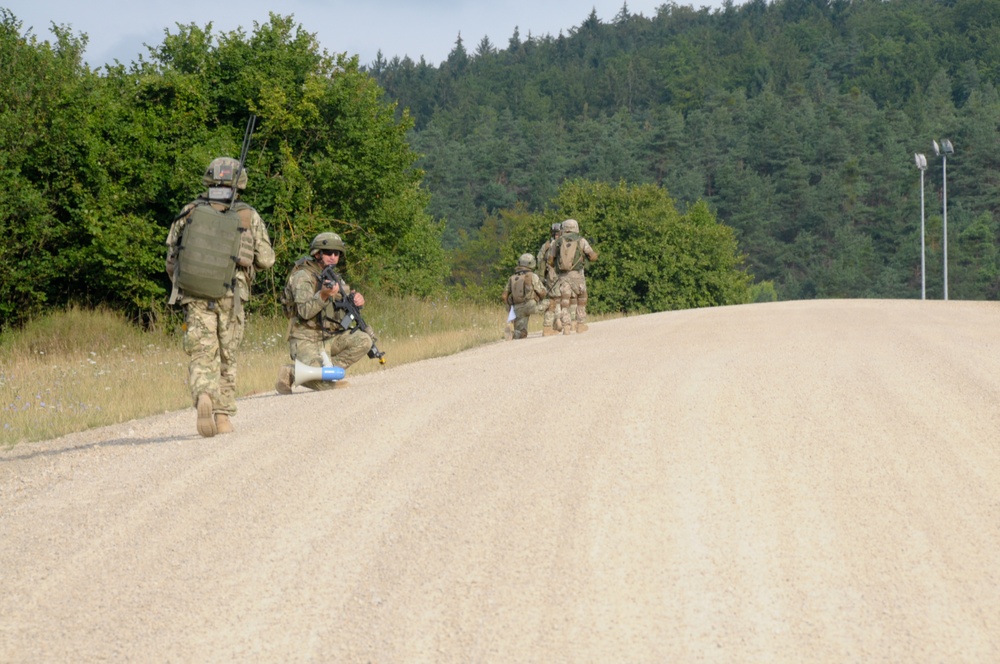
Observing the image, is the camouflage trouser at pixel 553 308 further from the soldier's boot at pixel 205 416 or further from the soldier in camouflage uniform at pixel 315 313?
the soldier's boot at pixel 205 416

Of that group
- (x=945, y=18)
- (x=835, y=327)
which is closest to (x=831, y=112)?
(x=945, y=18)

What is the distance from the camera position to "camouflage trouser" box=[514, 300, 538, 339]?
22219 millimetres

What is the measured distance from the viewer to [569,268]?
22.2m

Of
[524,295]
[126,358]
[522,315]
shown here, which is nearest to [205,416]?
[126,358]

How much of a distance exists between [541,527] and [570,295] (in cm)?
1465

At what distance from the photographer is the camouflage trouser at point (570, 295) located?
22.3m

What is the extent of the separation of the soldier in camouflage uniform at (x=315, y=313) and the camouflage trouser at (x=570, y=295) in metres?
7.98

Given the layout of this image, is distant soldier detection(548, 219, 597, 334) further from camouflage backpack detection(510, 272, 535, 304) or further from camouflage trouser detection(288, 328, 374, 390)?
camouflage trouser detection(288, 328, 374, 390)

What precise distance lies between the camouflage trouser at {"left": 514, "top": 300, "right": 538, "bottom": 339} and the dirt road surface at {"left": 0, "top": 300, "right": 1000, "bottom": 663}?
9.59 meters

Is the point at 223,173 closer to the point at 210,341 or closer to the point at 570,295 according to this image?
the point at 210,341

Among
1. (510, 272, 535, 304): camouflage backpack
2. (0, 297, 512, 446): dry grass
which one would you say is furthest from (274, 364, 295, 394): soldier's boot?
(510, 272, 535, 304): camouflage backpack

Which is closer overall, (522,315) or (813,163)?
(522,315)

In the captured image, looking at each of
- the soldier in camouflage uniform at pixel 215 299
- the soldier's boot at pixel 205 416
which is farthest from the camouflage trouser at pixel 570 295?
the soldier's boot at pixel 205 416

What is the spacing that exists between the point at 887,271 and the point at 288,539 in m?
103
